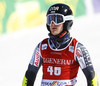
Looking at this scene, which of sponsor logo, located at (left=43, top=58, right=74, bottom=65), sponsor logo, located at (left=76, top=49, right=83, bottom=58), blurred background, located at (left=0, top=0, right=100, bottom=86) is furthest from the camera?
blurred background, located at (left=0, top=0, right=100, bottom=86)

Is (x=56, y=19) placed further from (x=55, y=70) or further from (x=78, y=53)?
(x=55, y=70)

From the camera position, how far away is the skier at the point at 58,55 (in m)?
4.29

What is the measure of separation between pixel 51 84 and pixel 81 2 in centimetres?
1173

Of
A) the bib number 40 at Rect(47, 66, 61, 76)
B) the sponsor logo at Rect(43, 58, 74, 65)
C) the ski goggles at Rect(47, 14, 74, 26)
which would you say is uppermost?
the ski goggles at Rect(47, 14, 74, 26)

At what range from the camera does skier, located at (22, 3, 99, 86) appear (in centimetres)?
429

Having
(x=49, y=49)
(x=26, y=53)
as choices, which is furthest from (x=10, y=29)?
(x=49, y=49)

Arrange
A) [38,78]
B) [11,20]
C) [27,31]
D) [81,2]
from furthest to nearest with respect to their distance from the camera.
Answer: [81,2] → [27,31] → [11,20] → [38,78]

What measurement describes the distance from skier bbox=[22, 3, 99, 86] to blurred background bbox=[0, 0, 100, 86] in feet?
15.8

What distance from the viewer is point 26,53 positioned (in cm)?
1088

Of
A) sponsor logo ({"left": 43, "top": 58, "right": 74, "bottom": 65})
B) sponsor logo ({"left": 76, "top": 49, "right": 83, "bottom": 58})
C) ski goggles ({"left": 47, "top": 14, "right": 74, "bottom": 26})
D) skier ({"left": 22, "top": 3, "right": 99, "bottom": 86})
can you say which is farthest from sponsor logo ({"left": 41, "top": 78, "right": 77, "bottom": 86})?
ski goggles ({"left": 47, "top": 14, "right": 74, "bottom": 26})

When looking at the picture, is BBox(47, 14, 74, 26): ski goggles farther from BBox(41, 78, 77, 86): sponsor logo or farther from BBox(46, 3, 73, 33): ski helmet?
BBox(41, 78, 77, 86): sponsor logo

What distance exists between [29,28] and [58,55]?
977cm

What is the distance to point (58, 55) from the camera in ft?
14.3

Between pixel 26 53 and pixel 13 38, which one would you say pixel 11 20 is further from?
pixel 26 53
